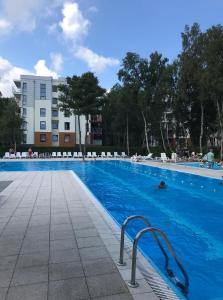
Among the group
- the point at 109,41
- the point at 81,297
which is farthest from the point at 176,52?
the point at 81,297

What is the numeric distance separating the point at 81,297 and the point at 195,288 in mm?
1890

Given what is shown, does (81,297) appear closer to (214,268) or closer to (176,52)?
(214,268)

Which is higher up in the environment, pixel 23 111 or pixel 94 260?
pixel 23 111

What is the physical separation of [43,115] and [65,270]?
153ft

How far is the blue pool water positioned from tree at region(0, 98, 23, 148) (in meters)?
23.0

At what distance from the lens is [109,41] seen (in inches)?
824

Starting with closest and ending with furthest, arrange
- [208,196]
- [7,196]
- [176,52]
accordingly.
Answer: [7,196] → [208,196] → [176,52]

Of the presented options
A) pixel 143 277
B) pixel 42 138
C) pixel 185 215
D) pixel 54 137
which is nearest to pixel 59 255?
pixel 143 277

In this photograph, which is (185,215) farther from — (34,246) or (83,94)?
(83,94)

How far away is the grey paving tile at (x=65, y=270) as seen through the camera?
10.6 ft

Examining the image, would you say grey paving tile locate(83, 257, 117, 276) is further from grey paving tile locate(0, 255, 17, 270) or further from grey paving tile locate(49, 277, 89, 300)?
grey paving tile locate(0, 255, 17, 270)

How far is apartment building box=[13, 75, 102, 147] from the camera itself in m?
47.2

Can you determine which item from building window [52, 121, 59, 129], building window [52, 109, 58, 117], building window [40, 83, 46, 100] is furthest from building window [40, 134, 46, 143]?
building window [40, 83, 46, 100]

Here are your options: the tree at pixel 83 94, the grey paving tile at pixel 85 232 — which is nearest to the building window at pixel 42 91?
the tree at pixel 83 94
